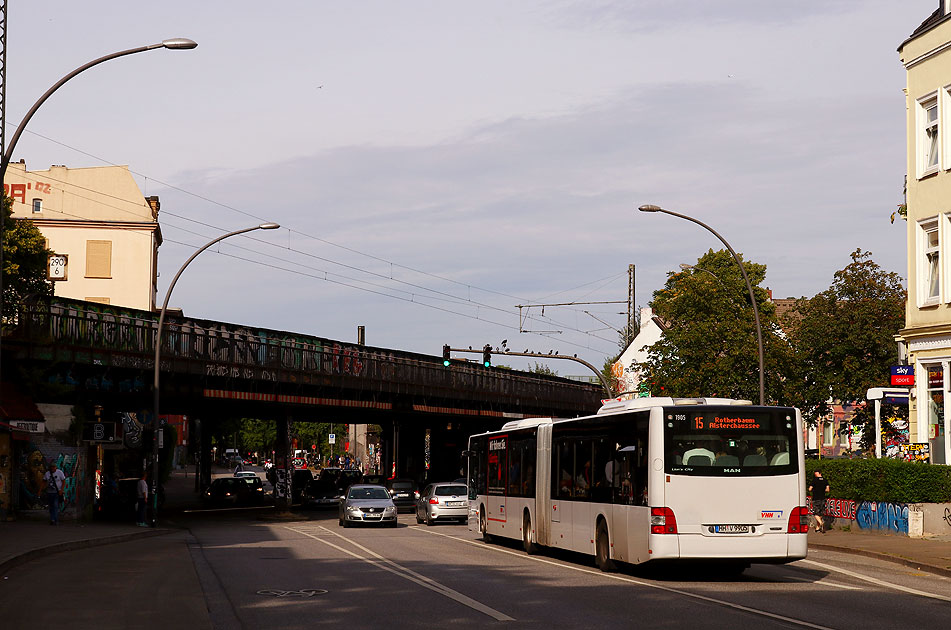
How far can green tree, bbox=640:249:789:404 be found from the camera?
47.9 meters

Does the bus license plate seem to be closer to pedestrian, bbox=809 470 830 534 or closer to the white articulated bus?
the white articulated bus

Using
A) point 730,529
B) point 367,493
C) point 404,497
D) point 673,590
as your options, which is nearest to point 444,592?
point 673,590

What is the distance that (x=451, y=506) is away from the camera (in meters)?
43.1

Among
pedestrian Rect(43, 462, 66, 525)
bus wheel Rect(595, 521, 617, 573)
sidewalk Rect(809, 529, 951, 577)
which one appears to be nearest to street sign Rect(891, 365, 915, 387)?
sidewalk Rect(809, 529, 951, 577)

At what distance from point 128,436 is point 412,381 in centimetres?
1442

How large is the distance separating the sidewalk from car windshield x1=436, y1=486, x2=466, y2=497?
15.0m

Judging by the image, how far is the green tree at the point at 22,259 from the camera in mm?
43500

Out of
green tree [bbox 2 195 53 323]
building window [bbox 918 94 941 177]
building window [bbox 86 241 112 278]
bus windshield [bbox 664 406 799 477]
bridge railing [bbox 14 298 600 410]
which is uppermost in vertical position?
building window [bbox 86 241 112 278]

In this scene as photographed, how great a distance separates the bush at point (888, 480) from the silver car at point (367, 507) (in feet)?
46.7

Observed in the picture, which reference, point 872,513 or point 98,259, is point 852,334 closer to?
point 872,513

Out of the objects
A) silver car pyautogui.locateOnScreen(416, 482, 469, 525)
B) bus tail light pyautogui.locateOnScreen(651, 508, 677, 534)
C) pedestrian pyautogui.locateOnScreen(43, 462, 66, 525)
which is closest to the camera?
bus tail light pyautogui.locateOnScreen(651, 508, 677, 534)

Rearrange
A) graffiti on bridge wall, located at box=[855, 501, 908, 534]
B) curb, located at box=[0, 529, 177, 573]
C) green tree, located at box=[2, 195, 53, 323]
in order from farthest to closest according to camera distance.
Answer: green tree, located at box=[2, 195, 53, 323] < graffiti on bridge wall, located at box=[855, 501, 908, 534] < curb, located at box=[0, 529, 177, 573]

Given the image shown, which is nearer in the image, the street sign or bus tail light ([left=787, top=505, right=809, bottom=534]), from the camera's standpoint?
bus tail light ([left=787, top=505, right=809, bottom=534])

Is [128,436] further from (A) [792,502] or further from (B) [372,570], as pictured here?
(A) [792,502]
